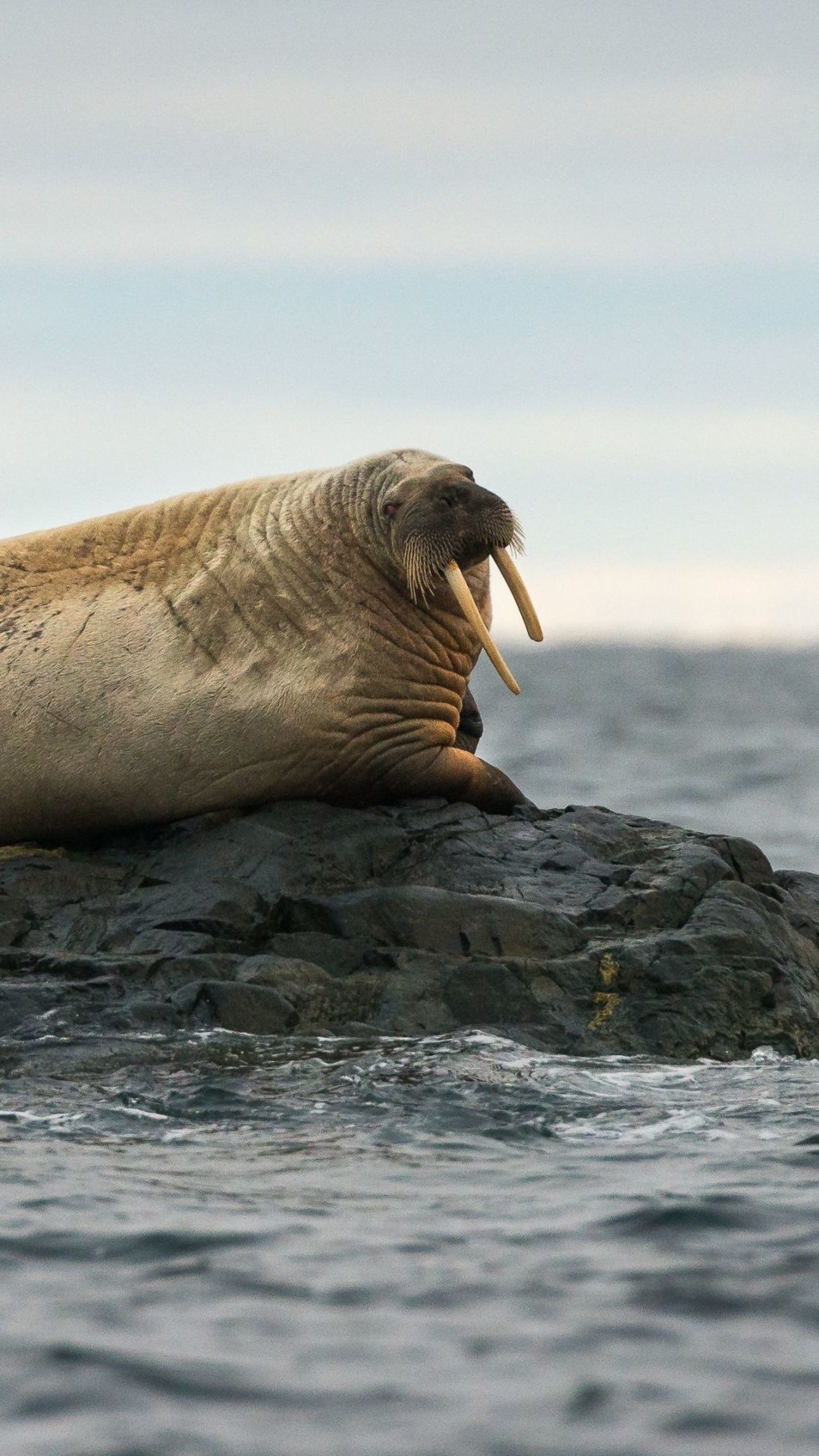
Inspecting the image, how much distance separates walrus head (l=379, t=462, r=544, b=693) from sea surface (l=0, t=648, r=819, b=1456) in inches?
95.5

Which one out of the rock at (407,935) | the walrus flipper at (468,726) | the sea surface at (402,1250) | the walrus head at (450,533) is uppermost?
the walrus head at (450,533)

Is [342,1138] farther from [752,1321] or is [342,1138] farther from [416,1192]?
[752,1321]

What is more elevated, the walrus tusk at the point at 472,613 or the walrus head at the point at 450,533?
the walrus head at the point at 450,533

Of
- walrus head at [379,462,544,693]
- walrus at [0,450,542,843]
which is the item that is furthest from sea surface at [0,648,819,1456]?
walrus head at [379,462,544,693]

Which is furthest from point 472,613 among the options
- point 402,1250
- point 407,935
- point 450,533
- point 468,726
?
point 402,1250

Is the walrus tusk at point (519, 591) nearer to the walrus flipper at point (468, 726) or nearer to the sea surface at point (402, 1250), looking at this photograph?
the walrus flipper at point (468, 726)

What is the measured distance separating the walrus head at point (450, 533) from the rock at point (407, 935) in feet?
3.44

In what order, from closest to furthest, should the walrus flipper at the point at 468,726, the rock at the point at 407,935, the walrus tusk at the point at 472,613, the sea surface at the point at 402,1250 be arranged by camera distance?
the sea surface at the point at 402,1250 < the rock at the point at 407,935 < the walrus tusk at the point at 472,613 < the walrus flipper at the point at 468,726

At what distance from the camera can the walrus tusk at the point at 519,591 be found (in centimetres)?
888

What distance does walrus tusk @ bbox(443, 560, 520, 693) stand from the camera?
8.62m

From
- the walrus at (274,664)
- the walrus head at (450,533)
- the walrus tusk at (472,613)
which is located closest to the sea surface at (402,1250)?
the walrus at (274,664)

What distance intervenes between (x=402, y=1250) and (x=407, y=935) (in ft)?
9.84

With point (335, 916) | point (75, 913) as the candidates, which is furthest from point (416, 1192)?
point (75, 913)

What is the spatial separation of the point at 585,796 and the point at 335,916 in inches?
693
